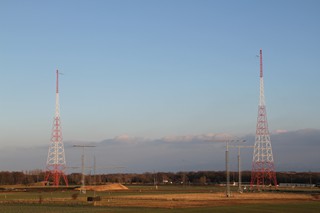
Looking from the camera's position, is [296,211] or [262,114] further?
[262,114]

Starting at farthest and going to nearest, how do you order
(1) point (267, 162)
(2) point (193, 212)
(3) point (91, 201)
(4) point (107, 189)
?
(4) point (107, 189) → (1) point (267, 162) → (3) point (91, 201) → (2) point (193, 212)

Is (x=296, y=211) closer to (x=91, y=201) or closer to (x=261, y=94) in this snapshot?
(x=91, y=201)

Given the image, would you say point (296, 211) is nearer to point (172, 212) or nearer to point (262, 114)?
point (172, 212)

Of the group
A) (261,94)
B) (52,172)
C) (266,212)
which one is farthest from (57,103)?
(266,212)

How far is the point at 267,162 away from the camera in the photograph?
121 meters

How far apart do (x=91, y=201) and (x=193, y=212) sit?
100 feet

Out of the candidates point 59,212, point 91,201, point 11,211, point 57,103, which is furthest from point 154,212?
point 57,103

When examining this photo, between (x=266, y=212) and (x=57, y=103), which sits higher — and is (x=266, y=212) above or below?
below

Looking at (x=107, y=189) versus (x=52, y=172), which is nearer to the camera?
(x=52, y=172)

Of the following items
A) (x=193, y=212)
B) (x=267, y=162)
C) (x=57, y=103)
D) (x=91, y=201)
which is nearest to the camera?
(x=193, y=212)

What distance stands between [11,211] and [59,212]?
5.86 meters

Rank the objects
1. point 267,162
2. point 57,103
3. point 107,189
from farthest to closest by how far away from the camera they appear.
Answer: point 107,189, point 57,103, point 267,162

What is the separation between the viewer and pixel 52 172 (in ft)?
460

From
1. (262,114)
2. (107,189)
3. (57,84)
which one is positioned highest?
(57,84)
